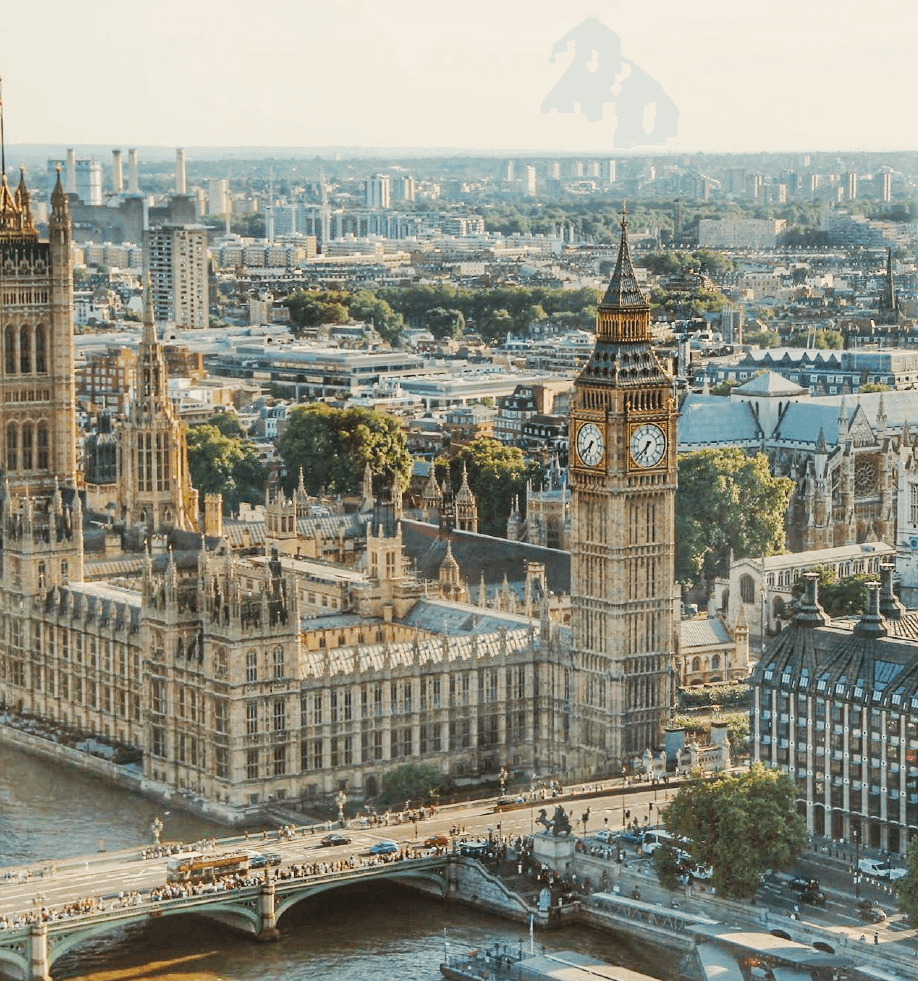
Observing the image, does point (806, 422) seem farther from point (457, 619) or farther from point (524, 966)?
point (524, 966)

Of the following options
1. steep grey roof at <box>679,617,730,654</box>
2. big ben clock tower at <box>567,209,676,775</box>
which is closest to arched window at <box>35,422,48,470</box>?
steep grey roof at <box>679,617,730,654</box>

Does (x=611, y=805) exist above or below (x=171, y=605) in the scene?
below

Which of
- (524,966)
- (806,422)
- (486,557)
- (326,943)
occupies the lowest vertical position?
(326,943)

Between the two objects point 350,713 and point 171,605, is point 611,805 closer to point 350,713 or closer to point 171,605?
point 350,713

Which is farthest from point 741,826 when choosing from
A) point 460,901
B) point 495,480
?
point 495,480

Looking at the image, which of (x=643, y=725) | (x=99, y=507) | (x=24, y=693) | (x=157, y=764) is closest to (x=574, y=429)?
(x=643, y=725)

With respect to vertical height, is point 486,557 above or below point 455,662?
above

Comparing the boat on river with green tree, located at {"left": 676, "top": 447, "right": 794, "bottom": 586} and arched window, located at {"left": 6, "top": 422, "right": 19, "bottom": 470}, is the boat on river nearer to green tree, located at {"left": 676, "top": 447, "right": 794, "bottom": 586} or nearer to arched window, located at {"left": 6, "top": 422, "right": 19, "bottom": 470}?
green tree, located at {"left": 676, "top": 447, "right": 794, "bottom": 586}
